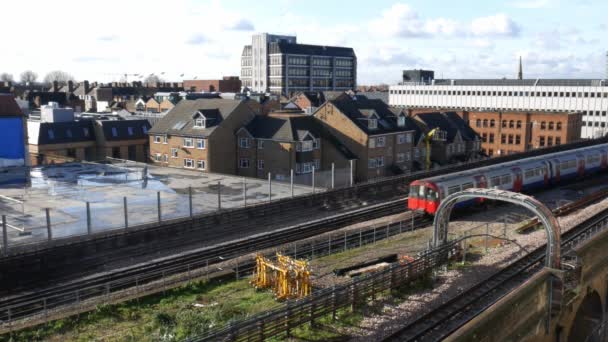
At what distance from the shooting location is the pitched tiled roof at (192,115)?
173 feet

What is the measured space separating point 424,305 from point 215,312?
722 centimetres

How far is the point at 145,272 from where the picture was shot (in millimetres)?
24938

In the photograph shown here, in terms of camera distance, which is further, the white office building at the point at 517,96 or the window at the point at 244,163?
the white office building at the point at 517,96

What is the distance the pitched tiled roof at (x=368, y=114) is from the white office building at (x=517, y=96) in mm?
44650

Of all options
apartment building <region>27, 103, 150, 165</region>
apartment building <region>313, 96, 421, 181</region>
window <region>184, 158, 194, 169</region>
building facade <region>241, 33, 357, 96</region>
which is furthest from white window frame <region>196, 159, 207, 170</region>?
building facade <region>241, 33, 357, 96</region>

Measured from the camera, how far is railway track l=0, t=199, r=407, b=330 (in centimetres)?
2078

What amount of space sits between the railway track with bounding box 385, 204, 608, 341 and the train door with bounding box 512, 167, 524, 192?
13.2 meters

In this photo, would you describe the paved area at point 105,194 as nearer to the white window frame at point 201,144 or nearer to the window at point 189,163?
the white window frame at point 201,144

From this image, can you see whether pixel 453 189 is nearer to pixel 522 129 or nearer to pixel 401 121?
pixel 401 121

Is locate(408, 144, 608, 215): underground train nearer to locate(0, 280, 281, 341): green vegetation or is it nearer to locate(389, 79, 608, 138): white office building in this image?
locate(0, 280, 281, 341): green vegetation

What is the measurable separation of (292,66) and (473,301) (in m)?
124

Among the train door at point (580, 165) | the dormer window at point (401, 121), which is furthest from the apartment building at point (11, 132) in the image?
the train door at point (580, 165)

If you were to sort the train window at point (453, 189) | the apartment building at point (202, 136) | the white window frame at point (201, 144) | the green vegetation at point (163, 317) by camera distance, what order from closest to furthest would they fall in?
the green vegetation at point (163, 317) → the train window at point (453, 189) → the white window frame at point (201, 144) → the apartment building at point (202, 136)

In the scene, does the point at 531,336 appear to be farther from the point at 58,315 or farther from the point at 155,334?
the point at 58,315
